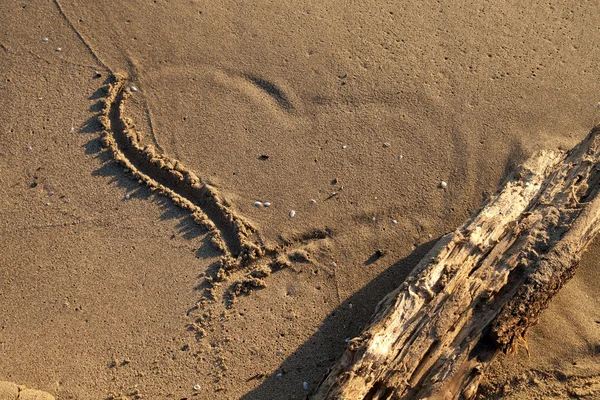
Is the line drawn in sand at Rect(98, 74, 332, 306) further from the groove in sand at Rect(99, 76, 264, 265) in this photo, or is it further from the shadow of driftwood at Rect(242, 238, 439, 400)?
the shadow of driftwood at Rect(242, 238, 439, 400)

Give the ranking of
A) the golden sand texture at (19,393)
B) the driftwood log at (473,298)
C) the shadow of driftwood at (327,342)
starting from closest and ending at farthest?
the driftwood log at (473,298)
the golden sand texture at (19,393)
the shadow of driftwood at (327,342)

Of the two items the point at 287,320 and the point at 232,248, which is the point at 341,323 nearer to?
the point at 287,320

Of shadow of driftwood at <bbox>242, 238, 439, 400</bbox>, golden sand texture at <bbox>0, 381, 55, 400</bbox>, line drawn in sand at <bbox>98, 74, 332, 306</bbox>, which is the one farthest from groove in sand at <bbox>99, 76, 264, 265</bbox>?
golden sand texture at <bbox>0, 381, 55, 400</bbox>

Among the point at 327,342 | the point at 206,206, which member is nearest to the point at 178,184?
the point at 206,206

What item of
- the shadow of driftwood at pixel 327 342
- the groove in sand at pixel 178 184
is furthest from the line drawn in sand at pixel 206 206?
the shadow of driftwood at pixel 327 342

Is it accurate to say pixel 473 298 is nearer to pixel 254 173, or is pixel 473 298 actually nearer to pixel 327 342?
pixel 327 342

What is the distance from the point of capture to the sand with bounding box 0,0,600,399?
11.0 feet

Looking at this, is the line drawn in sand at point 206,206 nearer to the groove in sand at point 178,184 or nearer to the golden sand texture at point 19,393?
the groove in sand at point 178,184

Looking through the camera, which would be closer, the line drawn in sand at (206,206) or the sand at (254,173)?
the sand at (254,173)

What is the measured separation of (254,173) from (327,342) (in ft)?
3.88

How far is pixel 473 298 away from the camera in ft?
9.63

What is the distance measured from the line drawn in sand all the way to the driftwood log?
0.83m

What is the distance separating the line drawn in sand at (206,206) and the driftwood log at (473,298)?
2.71ft

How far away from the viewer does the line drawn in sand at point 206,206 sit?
11.7ft
